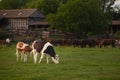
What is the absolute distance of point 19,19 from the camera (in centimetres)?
9281

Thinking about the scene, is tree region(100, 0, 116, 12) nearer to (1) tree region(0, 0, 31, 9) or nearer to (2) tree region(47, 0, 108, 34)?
(1) tree region(0, 0, 31, 9)

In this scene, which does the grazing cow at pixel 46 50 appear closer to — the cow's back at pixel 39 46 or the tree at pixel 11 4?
the cow's back at pixel 39 46

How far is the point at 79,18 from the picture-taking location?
68000 millimetres

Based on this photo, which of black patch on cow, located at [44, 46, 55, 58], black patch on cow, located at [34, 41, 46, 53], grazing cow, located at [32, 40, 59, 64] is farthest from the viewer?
black patch on cow, located at [34, 41, 46, 53]

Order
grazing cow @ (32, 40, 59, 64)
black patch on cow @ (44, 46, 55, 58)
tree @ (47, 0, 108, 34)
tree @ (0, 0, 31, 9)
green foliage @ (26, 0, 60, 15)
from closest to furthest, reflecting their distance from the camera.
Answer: grazing cow @ (32, 40, 59, 64) < black patch on cow @ (44, 46, 55, 58) < tree @ (47, 0, 108, 34) < green foliage @ (26, 0, 60, 15) < tree @ (0, 0, 31, 9)

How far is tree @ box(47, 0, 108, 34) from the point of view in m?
67.5

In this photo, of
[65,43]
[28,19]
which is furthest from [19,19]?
[65,43]

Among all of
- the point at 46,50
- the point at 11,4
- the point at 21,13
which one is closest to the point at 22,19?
the point at 21,13

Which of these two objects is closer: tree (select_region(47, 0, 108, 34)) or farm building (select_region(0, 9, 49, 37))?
tree (select_region(47, 0, 108, 34))

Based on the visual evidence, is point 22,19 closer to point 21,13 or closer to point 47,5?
point 21,13

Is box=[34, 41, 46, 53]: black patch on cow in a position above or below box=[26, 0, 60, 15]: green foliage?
below

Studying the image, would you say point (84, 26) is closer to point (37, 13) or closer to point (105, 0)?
point (37, 13)

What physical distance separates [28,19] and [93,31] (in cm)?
2502

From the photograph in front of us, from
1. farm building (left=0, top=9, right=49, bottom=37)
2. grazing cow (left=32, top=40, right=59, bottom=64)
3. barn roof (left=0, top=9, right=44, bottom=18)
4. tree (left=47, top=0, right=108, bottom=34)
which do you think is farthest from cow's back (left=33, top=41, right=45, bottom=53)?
barn roof (left=0, top=9, right=44, bottom=18)
